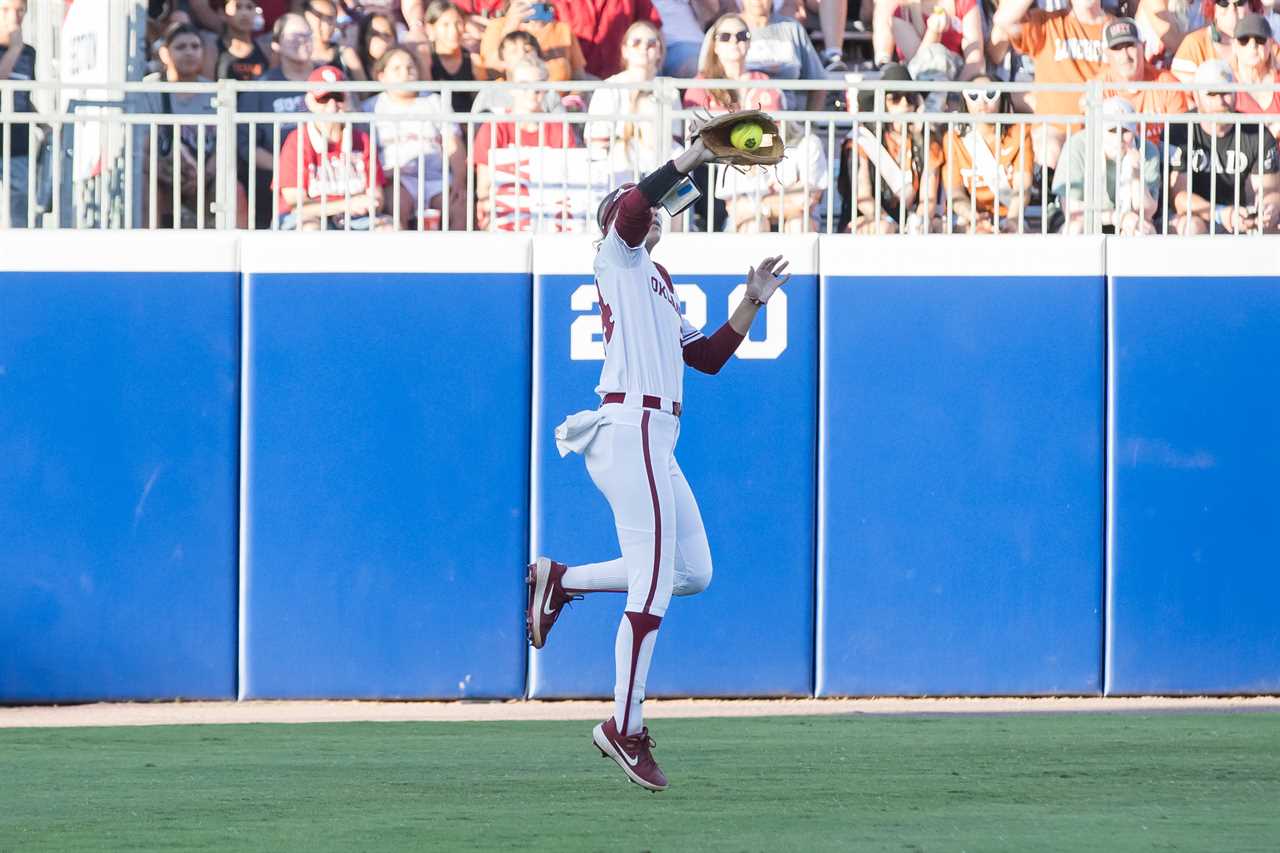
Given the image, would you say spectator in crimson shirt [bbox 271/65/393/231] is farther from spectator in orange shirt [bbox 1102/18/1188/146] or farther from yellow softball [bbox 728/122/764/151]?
spectator in orange shirt [bbox 1102/18/1188/146]

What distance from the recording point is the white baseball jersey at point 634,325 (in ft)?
19.1

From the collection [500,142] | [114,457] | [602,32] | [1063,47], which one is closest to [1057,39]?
[1063,47]

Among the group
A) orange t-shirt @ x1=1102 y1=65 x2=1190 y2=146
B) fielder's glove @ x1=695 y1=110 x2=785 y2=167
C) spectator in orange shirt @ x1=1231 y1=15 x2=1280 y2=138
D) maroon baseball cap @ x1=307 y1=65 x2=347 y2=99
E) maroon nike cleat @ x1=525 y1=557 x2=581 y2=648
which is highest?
spectator in orange shirt @ x1=1231 y1=15 x2=1280 y2=138

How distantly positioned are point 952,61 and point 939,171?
4.36ft

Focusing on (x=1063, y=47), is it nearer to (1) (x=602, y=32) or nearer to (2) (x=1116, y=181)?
(2) (x=1116, y=181)

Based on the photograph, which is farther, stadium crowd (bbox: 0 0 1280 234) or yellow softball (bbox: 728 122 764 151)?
stadium crowd (bbox: 0 0 1280 234)

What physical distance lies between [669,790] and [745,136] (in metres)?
2.12

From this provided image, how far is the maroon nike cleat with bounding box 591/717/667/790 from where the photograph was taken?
18.4ft

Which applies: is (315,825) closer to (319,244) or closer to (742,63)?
(319,244)

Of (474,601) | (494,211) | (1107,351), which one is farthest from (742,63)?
(474,601)

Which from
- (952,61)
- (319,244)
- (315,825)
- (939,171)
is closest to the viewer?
(315,825)

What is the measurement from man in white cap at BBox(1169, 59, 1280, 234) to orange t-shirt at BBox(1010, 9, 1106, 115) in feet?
3.24

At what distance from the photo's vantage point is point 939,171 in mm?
9648

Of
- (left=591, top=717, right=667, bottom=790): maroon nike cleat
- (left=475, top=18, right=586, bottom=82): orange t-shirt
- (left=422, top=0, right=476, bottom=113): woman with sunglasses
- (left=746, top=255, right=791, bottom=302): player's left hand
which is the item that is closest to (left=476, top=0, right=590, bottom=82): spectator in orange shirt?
(left=475, top=18, right=586, bottom=82): orange t-shirt
